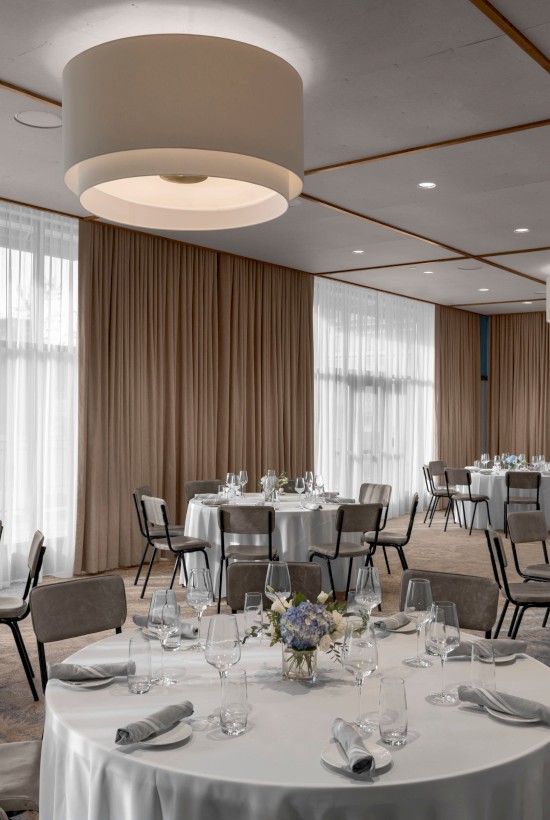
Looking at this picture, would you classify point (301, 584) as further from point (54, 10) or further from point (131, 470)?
point (131, 470)

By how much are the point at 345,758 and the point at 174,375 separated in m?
Answer: 6.94

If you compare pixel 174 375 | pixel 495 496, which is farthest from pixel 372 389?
pixel 174 375

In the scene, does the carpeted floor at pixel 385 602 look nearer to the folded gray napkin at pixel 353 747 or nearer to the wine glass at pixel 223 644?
the wine glass at pixel 223 644

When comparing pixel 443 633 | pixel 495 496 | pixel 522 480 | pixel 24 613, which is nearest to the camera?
pixel 443 633

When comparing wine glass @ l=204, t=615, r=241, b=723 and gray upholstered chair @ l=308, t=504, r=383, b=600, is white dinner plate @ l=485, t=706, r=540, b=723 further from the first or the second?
gray upholstered chair @ l=308, t=504, r=383, b=600

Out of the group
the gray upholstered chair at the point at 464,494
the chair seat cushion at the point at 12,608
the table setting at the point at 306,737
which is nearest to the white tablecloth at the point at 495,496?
the gray upholstered chair at the point at 464,494

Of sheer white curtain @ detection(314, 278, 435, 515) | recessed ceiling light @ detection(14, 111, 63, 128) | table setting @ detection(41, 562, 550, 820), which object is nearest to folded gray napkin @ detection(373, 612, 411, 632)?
table setting @ detection(41, 562, 550, 820)

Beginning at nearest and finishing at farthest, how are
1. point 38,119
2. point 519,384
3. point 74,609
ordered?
point 74,609 → point 38,119 → point 519,384

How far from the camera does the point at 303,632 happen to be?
236 cm

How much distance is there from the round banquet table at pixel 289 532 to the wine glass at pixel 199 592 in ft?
11.6

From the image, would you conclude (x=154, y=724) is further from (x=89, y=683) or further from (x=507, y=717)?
(x=507, y=717)

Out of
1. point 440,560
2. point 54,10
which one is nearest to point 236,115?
point 54,10

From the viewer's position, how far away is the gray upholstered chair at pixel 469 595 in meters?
3.34

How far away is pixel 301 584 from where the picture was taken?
3594 mm
